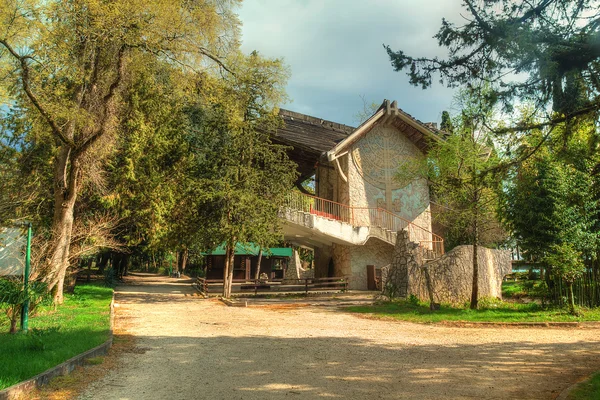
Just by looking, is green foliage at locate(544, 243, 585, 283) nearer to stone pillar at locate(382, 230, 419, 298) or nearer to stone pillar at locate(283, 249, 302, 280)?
stone pillar at locate(382, 230, 419, 298)

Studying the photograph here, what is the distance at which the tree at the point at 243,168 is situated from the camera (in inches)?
712

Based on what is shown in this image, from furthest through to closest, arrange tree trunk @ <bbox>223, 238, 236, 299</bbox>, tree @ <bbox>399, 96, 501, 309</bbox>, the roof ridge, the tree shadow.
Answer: the roof ridge < tree trunk @ <bbox>223, 238, 236, 299</bbox> < tree @ <bbox>399, 96, 501, 309</bbox> < the tree shadow

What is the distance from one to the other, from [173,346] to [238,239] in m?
10.1

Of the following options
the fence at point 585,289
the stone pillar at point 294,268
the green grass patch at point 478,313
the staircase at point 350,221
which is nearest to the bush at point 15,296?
the green grass patch at point 478,313

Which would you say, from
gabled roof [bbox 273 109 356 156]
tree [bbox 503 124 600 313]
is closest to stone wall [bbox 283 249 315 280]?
gabled roof [bbox 273 109 356 156]

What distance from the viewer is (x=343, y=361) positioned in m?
7.00

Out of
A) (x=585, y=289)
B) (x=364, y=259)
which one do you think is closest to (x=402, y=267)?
(x=585, y=289)

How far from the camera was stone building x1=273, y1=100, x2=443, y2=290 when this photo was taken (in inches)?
875

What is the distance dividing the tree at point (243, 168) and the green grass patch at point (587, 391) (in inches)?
551

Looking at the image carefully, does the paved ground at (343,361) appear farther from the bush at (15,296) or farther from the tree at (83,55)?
the tree at (83,55)

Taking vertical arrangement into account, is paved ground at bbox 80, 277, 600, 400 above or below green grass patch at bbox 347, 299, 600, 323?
below

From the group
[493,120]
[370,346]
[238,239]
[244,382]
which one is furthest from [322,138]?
[244,382]

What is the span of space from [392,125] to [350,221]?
6603 mm

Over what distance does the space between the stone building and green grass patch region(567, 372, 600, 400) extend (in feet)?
51.8
